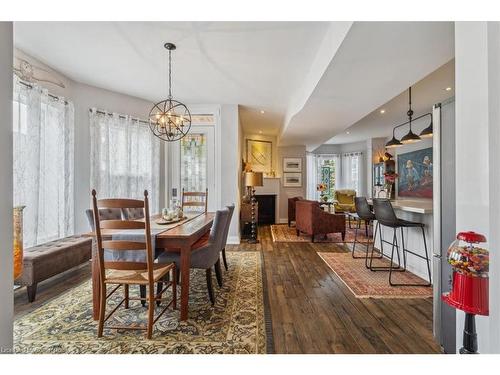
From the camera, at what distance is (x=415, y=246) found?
3.18 meters

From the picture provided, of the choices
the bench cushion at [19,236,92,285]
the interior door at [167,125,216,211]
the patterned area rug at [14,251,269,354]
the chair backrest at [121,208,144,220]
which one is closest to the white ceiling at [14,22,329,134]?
the interior door at [167,125,216,211]

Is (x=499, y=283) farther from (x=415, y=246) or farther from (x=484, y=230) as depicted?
(x=415, y=246)

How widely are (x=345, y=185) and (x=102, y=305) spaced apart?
875 cm

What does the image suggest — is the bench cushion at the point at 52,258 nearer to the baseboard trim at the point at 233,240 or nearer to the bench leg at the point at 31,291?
the bench leg at the point at 31,291

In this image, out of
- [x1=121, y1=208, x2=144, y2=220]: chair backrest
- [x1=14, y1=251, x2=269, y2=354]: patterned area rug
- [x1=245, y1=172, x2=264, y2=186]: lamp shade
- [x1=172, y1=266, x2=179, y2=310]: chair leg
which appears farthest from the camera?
[x1=245, y1=172, x2=264, y2=186]: lamp shade

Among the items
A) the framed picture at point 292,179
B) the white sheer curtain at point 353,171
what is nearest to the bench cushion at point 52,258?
the framed picture at point 292,179

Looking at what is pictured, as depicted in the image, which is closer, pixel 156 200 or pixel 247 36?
pixel 247 36

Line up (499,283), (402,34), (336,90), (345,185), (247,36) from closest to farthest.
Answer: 1. (499,283)
2. (402,34)
3. (247,36)
4. (336,90)
5. (345,185)

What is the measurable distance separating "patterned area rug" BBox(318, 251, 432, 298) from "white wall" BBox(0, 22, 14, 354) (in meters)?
2.67

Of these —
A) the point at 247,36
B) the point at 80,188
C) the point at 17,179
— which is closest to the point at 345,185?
the point at 247,36

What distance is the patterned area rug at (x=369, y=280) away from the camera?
256 cm

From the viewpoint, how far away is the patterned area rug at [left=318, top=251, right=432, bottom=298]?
2557 millimetres

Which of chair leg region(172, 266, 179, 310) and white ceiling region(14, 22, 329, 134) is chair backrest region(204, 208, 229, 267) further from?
white ceiling region(14, 22, 329, 134)

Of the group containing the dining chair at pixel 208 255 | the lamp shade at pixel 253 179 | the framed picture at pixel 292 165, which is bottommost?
the dining chair at pixel 208 255
